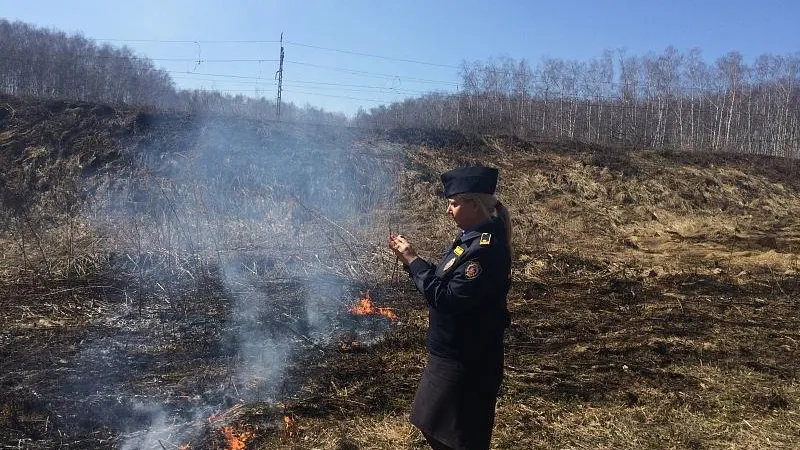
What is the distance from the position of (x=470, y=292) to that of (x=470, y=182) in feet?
1.54

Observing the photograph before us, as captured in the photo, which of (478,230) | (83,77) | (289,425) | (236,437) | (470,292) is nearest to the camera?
(470,292)

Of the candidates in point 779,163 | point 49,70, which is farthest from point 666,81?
point 49,70

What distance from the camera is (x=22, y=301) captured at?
5.41 meters

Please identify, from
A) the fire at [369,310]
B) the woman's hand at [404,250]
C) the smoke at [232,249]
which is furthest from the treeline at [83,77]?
the woman's hand at [404,250]

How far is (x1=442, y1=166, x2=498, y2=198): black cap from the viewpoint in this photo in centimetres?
205

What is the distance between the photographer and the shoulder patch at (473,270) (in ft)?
6.18

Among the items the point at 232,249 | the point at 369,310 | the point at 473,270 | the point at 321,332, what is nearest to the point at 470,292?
the point at 473,270

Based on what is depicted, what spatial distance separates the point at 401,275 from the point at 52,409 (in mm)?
4673

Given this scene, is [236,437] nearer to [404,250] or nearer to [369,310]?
[404,250]

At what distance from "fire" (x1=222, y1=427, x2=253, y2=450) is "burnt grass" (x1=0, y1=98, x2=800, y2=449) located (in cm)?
4

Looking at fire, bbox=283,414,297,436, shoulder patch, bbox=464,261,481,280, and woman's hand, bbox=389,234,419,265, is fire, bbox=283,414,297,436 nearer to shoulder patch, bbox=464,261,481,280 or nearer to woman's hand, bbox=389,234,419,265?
woman's hand, bbox=389,234,419,265

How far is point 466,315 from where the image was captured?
1959mm

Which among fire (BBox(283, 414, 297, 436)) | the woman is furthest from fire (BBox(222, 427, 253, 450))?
the woman

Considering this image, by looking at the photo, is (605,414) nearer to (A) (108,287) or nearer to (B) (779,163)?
(A) (108,287)
